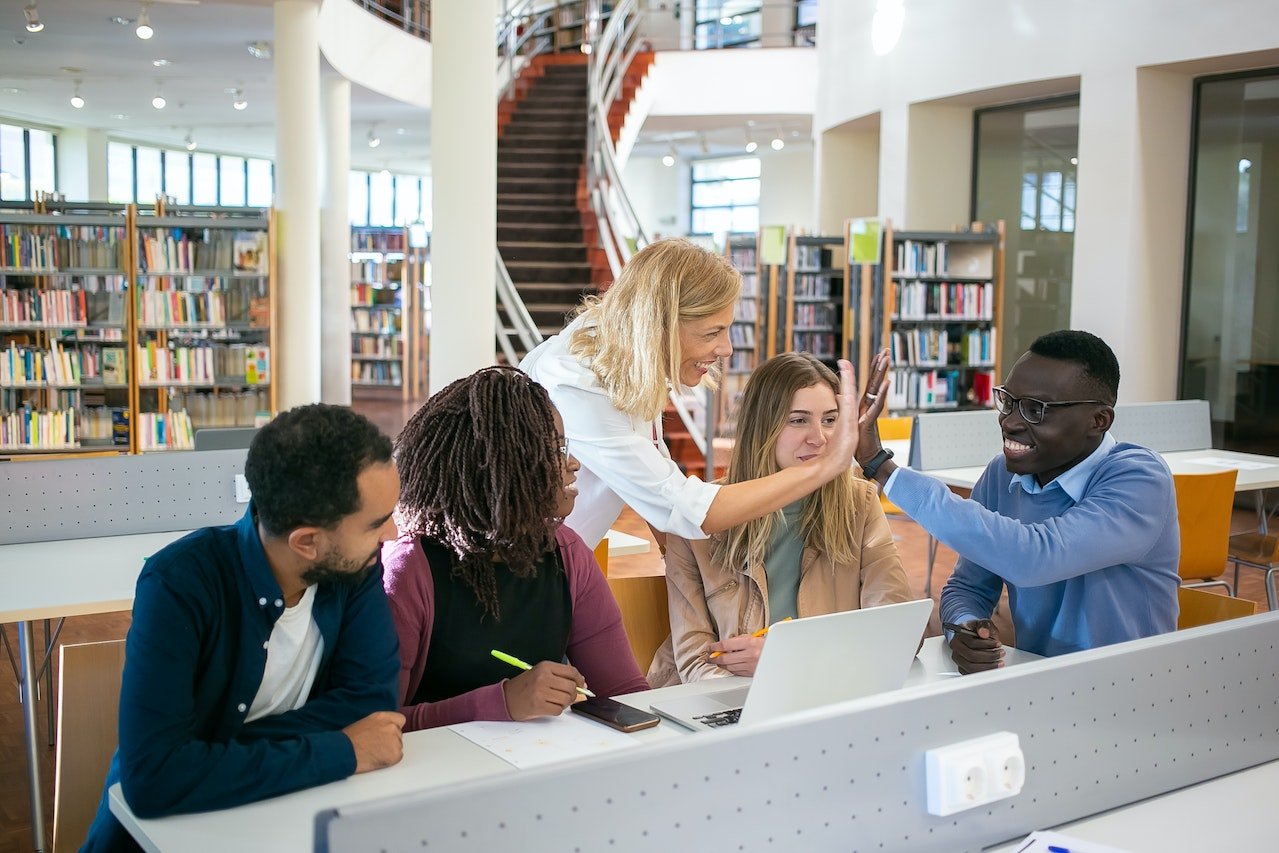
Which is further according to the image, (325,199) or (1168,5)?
(325,199)

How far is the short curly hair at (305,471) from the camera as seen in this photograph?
1584 millimetres

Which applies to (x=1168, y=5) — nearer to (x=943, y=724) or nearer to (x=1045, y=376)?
(x=1045, y=376)

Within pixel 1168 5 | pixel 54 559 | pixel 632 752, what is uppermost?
pixel 1168 5

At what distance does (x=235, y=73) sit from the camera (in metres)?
11.7

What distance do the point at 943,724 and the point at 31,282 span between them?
800 cm

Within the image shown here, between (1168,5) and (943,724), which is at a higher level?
(1168,5)

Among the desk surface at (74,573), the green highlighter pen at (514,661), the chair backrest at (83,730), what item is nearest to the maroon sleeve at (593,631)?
the green highlighter pen at (514,661)

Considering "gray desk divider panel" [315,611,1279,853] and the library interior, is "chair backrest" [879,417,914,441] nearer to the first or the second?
the library interior

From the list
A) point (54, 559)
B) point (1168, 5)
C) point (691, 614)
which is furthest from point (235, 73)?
point (691, 614)

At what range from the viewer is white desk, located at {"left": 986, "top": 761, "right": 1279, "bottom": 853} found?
1.48 meters

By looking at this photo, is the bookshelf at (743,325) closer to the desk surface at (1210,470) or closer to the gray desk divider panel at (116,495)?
the desk surface at (1210,470)

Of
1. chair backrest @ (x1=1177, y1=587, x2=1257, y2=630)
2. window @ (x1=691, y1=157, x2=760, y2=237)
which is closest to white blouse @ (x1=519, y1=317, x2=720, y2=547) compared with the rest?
chair backrest @ (x1=1177, y1=587, x2=1257, y2=630)

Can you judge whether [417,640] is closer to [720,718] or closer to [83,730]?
[720,718]

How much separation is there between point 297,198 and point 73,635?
4.31m
